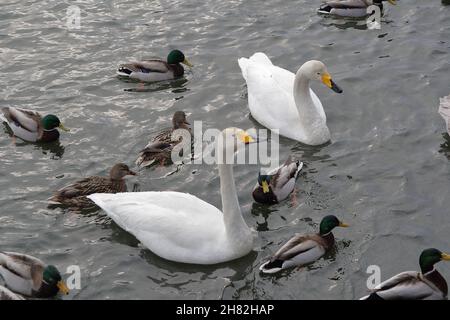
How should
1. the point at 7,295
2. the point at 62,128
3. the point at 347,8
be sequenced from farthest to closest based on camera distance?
the point at 347,8 < the point at 62,128 < the point at 7,295

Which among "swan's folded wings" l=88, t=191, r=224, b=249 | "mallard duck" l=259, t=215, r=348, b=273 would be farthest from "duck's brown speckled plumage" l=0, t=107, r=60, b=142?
"mallard duck" l=259, t=215, r=348, b=273

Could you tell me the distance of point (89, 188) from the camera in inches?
448

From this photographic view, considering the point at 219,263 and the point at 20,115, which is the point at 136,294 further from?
the point at 20,115

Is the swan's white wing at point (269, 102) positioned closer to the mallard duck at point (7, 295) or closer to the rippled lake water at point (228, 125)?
the rippled lake water at point (228, 125)

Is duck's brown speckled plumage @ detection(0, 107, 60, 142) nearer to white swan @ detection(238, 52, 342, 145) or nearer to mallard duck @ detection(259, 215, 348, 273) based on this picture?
white swan @ detection(238, 52, 342, 145)

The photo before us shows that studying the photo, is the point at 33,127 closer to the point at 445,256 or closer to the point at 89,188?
the point at 89,188

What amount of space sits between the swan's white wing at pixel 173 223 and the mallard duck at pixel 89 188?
2.16 feet

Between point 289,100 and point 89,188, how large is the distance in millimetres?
3516

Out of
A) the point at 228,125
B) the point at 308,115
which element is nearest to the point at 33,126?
the point at 228,125

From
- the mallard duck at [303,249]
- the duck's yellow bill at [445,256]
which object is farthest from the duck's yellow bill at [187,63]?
the duck's yellow bill at [445,256]

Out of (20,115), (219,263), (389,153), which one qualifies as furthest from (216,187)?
(20,115)

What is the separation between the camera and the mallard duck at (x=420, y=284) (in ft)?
30.2

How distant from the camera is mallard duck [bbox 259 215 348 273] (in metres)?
9.88

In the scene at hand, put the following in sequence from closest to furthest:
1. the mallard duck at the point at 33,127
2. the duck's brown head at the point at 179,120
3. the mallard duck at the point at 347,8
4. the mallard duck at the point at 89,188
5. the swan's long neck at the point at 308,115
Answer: the mallard duck at the point at 89,188 < the swan's long neck at the point at 308,115 < the duck's brown head at the point at 179,120 < the mallard duck at the point at 33,127 < the mallard duck at the point at 347,8
